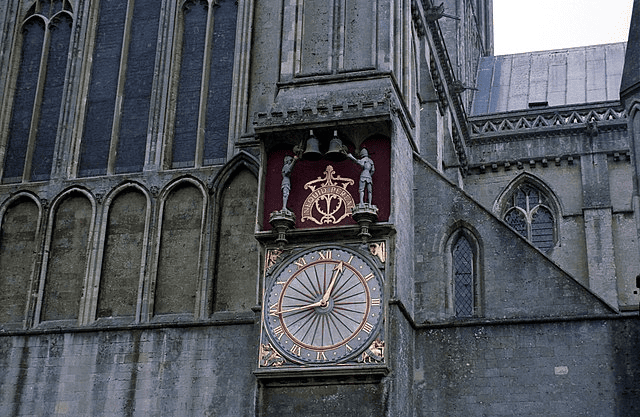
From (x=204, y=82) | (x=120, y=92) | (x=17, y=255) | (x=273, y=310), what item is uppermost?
(x=204, y=82)

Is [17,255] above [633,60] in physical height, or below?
below

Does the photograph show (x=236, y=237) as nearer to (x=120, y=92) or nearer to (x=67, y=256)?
(x=67, y=256)

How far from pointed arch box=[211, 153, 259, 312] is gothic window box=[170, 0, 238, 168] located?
0.71 metres

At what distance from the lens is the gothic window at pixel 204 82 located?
906 inches

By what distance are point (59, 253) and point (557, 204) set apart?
1499 centimetres

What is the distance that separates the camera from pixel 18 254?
75.0 feet

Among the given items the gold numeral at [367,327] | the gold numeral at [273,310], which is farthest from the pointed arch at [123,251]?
the gold numeral at [367,327]

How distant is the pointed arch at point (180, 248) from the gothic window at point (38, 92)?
315 centimetres

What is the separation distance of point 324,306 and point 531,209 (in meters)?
14.1

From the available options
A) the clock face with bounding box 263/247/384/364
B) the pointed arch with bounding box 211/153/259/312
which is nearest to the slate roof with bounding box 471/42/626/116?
the pointed arch with bounding box 211/153/259/312

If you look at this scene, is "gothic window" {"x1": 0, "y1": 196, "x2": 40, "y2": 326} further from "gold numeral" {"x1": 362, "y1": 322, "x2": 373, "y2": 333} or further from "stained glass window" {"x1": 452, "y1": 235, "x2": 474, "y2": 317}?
"stained glass window" {"x1": 452, "y1": 235, "x2": 474, "y2": 317}

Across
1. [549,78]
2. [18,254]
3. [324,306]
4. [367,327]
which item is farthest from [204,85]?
[549,78]

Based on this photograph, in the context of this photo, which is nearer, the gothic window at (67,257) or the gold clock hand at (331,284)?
the gold clock hand at (331,284)

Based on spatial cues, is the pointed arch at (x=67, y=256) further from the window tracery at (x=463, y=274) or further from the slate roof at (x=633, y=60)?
the slate roof at (x=633, y=60)
